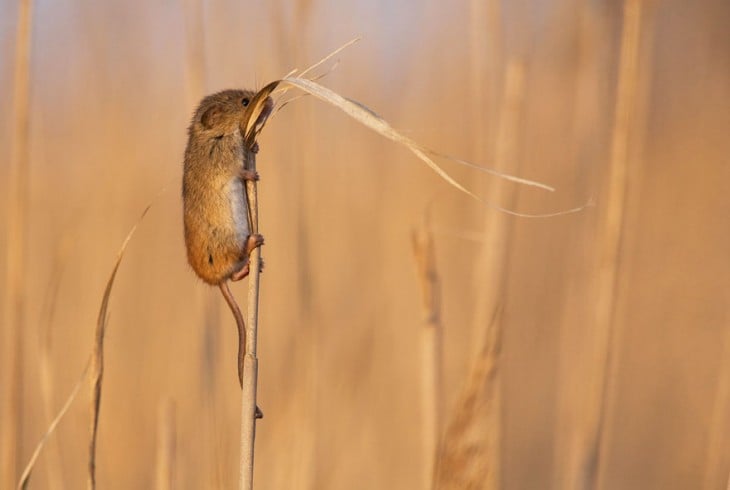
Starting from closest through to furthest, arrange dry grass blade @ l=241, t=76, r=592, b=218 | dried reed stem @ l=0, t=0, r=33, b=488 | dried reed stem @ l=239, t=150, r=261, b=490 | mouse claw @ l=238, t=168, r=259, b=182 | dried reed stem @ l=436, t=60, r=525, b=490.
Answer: dry grass blade @ l=241, t=76, r=592, b=218 → dried reed stem @ l=239, t=150, r=261, b=490 → mouse claw @ l=238, t=168, r=259, b=182 → dried reed stem @ l=436, t=60, r=525, b=490 → dried reed stem @ l=0, t=0, r=33, b=488

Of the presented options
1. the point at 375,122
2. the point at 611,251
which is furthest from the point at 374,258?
the point at 375,122

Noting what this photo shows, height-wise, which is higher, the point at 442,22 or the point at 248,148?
the point at 442,22

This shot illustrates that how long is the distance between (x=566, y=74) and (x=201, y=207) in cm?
216

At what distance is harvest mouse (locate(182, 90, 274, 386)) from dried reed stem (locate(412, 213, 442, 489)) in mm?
255

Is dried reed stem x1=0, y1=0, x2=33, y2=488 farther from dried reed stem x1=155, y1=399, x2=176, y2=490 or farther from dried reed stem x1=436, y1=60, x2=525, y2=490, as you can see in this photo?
dried reed stem x1=436, y1=60, x2=525, y2=490

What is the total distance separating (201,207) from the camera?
4.23 ft

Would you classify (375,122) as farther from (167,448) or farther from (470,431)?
(167,448)

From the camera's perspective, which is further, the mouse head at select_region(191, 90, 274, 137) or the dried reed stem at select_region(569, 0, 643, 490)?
the dried reed stem at select_region(569, 0, 643, 490)

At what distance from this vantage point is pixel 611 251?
5.04ft

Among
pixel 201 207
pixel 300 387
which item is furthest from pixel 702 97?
pixel 201 207

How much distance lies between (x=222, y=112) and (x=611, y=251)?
679mm

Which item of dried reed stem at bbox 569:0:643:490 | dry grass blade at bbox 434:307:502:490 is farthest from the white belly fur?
dried reed stem at bbox 569:0:643:490

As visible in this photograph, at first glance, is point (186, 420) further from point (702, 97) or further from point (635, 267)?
point (702, 97)

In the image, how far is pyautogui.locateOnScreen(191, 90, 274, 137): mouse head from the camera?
1.32m
